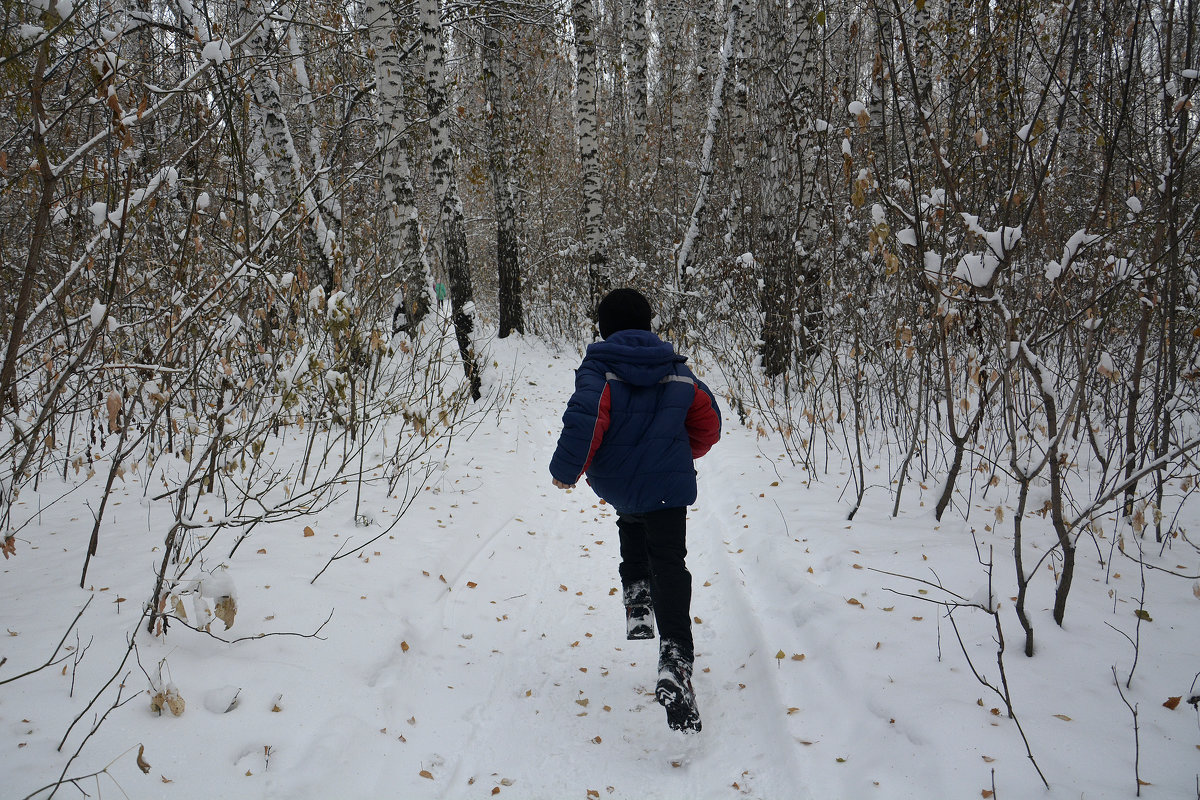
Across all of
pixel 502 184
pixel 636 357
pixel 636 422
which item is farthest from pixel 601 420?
pixel 502 184

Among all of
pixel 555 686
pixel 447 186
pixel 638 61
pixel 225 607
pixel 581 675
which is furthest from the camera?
pixel 638 61

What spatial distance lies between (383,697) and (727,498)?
3507 millimetres

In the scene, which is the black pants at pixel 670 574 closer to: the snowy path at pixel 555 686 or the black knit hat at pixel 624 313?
the snowy path at pixel 555 686

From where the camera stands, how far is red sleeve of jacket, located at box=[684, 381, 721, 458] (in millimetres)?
3189

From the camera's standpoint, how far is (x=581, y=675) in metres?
3.46

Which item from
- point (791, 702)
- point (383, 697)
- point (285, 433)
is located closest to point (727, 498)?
point (791, 702)

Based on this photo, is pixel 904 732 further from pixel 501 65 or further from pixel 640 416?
pixel 501 65

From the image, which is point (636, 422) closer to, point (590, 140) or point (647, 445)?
point (647, 445)

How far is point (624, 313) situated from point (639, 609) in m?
1.53

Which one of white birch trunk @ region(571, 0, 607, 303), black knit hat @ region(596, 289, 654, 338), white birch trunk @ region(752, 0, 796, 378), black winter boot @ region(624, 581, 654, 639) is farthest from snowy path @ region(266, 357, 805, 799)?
white birch trunk @ region(571, 0, 607, 303)

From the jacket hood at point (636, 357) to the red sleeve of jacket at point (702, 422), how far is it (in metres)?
0.21

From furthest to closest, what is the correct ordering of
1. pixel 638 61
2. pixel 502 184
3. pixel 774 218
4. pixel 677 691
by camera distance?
pixel 638 61
pixel 502 184
pixel 774 218
pixel 677 691

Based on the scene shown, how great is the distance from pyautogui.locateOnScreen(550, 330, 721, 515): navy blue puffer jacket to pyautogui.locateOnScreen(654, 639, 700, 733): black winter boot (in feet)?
2.18

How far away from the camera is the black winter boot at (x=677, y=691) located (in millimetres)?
2834
